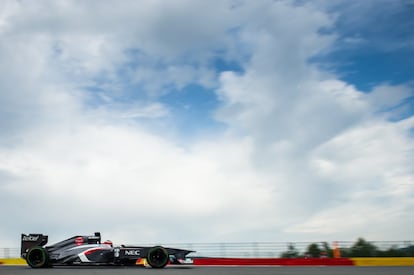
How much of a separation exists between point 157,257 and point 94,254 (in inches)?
90.1

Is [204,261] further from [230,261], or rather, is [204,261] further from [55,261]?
[55,261]

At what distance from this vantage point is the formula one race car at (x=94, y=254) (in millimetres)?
15820

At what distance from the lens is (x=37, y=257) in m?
16.5

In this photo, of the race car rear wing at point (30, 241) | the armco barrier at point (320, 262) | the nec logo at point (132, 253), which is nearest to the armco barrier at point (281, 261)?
the armco barrier at point (320, 262)

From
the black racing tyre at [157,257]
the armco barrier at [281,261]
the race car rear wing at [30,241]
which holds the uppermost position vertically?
the race car rear wing at [30,241]

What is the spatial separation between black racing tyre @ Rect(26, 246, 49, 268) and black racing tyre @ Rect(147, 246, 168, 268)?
12.4ft

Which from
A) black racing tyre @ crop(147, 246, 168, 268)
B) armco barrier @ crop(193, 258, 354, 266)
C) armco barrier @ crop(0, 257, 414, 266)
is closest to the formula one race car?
black racing tyre @ crop(147, 246, 168, 268)

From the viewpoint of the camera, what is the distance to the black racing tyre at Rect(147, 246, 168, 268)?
15.8 metres

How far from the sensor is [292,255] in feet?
82.7

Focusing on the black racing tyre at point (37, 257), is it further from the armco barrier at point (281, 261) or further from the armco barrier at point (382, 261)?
the armco barrier at point (382, 261)

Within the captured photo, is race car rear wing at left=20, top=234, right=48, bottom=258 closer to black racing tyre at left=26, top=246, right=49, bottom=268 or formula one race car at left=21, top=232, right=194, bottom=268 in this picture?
formula one race car at left=21, top=232, right=194, bottom=268

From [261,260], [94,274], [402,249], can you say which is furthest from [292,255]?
[94,274]

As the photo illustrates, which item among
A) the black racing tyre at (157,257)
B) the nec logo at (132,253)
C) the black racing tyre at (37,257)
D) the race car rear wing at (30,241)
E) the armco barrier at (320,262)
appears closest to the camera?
the black racing tyre at (157,257)

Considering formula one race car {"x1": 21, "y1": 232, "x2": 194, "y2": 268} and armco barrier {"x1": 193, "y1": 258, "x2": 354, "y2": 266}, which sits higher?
formula one race car {"x1": 21, "y1": 232, "x2": 194, "y2": 268}
